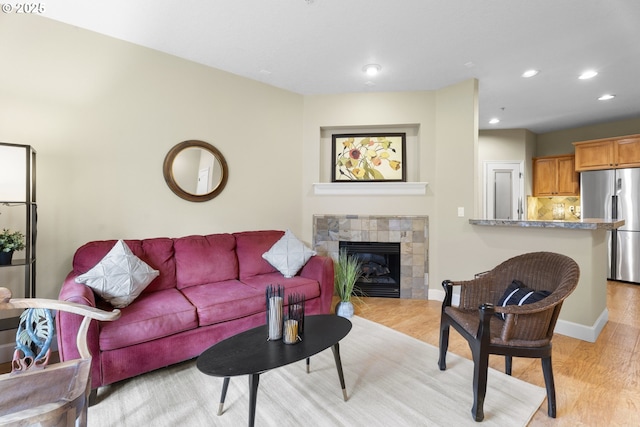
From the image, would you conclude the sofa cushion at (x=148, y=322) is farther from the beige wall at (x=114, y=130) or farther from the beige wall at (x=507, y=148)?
the beige wall at (x=507, y=148)

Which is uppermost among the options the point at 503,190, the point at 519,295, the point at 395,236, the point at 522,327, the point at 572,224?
the point at 503,190

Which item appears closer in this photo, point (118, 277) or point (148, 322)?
point (148, 322)

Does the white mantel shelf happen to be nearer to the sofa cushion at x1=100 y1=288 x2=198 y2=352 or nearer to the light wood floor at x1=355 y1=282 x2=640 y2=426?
the light wood floor at x1=355 y1=282 x2=640 y2=426

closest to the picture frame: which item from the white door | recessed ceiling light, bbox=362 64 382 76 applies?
recessed ceiling light, bbox=362 64 382 76

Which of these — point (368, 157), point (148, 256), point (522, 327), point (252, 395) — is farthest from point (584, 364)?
point (148, 256)

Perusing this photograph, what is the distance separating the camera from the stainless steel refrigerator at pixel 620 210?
15.4ft

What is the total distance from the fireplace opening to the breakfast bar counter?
1.41 m

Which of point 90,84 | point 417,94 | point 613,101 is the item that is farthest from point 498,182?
point 90,84

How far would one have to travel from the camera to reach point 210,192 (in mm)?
3334

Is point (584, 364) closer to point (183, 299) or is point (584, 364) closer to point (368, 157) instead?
point (368, 157)

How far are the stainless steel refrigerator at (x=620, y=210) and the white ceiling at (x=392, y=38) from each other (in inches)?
62.2

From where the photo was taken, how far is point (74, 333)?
176cm

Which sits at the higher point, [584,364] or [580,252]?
[580,252]

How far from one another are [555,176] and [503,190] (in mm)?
970
